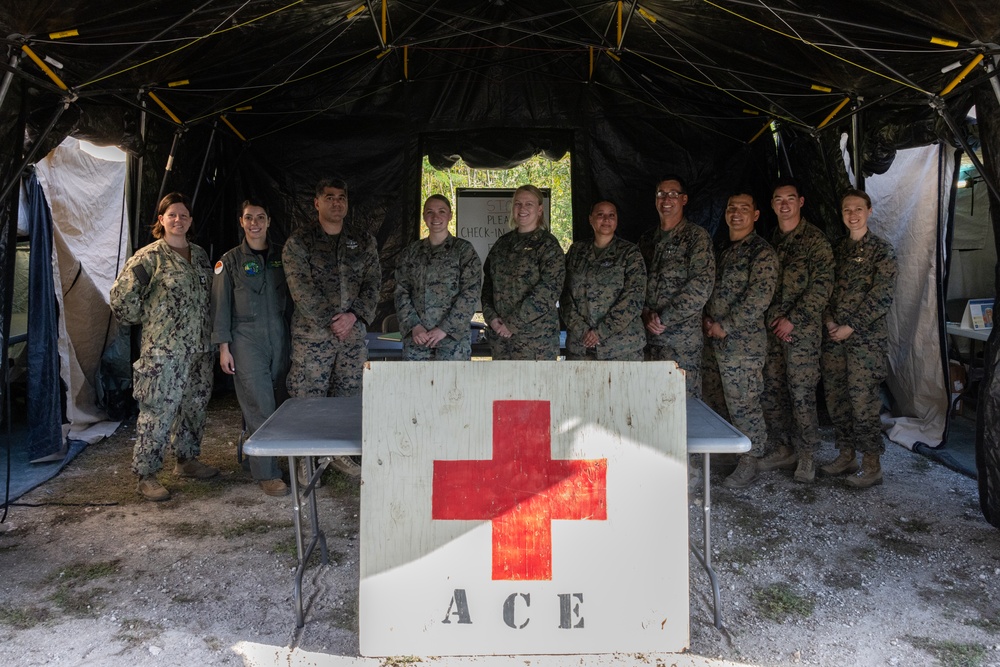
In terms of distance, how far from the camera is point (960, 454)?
11.8ft

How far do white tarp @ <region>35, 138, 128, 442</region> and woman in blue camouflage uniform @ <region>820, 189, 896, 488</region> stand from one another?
394 cm

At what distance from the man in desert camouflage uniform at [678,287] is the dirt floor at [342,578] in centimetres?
64

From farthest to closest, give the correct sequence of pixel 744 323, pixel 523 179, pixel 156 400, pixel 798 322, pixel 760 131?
pixel 523 179 → pixel 760 131 → pixel 798 322 → pixel 744 323 → pixel 156 400

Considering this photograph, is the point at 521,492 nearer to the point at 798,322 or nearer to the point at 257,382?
the point at 257,382

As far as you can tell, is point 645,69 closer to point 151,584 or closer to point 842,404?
point 842,404

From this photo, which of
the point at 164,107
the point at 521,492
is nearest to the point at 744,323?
the point at 521,492

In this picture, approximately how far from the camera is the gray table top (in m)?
1.81

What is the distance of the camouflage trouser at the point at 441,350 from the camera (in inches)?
123

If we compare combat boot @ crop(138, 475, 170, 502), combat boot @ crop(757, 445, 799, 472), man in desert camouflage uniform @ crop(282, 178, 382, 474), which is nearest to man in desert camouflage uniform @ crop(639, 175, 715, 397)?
combat boot @ crop(757, 445, 799, 472)

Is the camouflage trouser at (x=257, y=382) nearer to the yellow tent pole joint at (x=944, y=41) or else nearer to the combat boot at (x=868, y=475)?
the combat boot at (x=868, y=475)

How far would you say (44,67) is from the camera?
2.43 meters

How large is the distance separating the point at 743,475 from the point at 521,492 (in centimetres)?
176

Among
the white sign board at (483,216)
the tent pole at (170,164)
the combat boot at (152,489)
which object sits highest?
the tent pole at (170,164)

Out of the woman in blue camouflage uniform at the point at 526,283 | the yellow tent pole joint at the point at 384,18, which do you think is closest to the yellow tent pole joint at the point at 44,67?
the yellow tent pole joint at the point at 384,18
